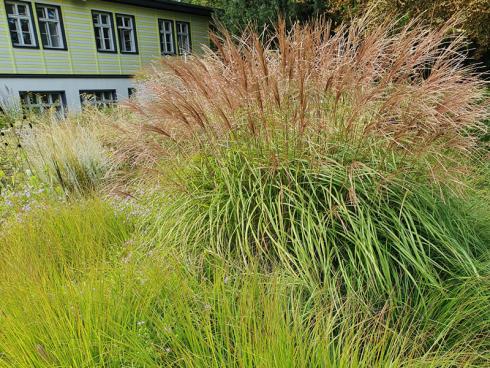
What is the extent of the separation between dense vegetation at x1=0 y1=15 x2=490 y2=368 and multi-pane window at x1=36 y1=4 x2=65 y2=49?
1332 cm

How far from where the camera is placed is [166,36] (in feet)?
58.3

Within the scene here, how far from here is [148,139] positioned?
2824 mm

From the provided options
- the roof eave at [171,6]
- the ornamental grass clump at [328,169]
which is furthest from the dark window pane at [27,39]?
the ornamental grass clump at [328,169]

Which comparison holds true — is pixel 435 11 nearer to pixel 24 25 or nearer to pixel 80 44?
pixel 80 44

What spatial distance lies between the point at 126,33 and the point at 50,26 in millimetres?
3325

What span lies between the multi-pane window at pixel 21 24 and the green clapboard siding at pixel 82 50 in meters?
0.27

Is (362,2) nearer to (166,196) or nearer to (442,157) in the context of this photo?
(442,157)

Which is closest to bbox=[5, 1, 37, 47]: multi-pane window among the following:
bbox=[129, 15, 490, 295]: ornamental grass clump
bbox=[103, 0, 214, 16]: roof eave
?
bbox=[103, 0, 214, 16]: roof eave

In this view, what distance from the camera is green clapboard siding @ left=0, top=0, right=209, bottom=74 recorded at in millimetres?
12539

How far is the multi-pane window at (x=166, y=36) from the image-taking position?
57.2ft

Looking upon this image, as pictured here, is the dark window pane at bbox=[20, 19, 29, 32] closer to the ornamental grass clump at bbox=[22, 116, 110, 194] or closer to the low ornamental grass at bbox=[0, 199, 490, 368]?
the ornamental grass clump at bbox=[22, 116, 110, 194]

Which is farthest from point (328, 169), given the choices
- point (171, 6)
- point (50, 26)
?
point (171, 6)

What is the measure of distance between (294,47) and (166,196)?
1.33 metres

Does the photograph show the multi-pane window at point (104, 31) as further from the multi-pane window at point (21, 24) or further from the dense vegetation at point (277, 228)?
the dense vegetation at point (277, 228)
